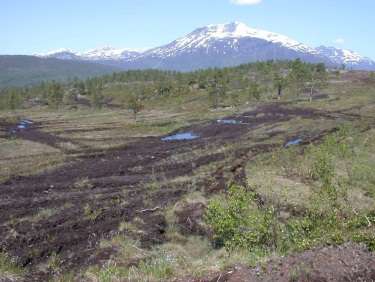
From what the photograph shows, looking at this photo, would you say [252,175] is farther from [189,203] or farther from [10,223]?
[10,223]

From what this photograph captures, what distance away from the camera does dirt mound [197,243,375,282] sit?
13.2 metres

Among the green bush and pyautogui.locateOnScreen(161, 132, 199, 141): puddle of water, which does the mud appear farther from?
the green bush

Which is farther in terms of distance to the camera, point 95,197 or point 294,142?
point 294,142

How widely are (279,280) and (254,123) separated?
235 ft

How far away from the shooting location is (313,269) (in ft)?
44.1

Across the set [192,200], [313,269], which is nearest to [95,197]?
[192,200]

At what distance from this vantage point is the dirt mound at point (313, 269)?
13219mm

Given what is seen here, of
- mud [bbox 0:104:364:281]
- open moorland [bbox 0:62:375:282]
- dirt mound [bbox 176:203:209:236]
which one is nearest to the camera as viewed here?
open moorland [bbox 0:62:375:282]

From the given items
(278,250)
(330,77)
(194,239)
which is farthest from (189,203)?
(330,77)

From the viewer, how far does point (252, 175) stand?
4212 cm

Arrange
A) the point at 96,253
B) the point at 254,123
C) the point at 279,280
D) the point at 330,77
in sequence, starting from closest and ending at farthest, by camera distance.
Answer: the point at 279,280 < the point at 96,253 < the point at 254,123 < the point at 330,77

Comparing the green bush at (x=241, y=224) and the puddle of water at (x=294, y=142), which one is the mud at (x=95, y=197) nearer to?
the puddle of water at (x=294, y=142)

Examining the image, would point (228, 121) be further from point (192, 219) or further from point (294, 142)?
point (192, 219)

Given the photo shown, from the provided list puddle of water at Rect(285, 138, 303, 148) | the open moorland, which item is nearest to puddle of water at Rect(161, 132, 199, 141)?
the open moorland
